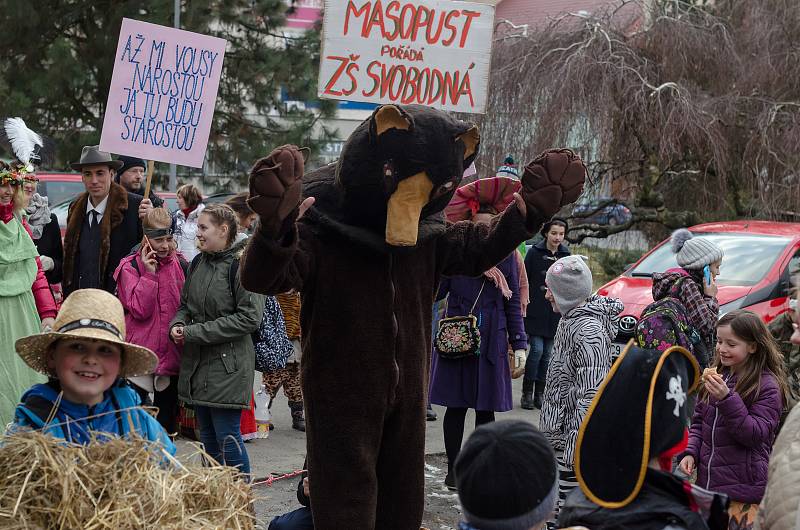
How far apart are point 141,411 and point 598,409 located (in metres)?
1.60

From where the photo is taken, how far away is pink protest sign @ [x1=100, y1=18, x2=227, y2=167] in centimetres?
700

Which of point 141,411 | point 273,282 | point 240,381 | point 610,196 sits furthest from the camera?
point 610,196

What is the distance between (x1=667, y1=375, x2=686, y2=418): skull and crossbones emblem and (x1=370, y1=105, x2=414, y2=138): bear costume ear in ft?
5.39

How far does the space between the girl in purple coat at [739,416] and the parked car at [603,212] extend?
381 inches

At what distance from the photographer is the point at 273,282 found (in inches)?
152

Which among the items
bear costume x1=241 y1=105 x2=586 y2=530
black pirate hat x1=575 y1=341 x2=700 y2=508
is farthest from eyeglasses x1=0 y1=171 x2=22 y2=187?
black pirate hat x1=575 y1=341 x2=700 y2=508

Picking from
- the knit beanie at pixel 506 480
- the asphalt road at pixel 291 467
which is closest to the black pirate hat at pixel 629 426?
the knit beanie at pixel 506 480

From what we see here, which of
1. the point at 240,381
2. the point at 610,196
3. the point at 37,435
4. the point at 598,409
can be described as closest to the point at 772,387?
the point at 598,409

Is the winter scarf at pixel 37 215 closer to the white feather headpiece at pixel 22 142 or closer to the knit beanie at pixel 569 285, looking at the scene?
the white feather headpiece at pixel 22 142

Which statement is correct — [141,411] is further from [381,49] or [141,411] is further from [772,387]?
[381,49]

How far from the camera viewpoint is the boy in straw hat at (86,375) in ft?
11.0

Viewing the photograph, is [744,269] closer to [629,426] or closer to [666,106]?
[666,106]

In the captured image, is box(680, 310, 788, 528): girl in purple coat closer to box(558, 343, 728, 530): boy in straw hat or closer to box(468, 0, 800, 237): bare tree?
box(558, 343, 728, 530): boy in straw hat

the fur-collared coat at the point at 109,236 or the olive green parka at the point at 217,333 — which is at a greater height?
the fur-collared coat at the point at 109,236
